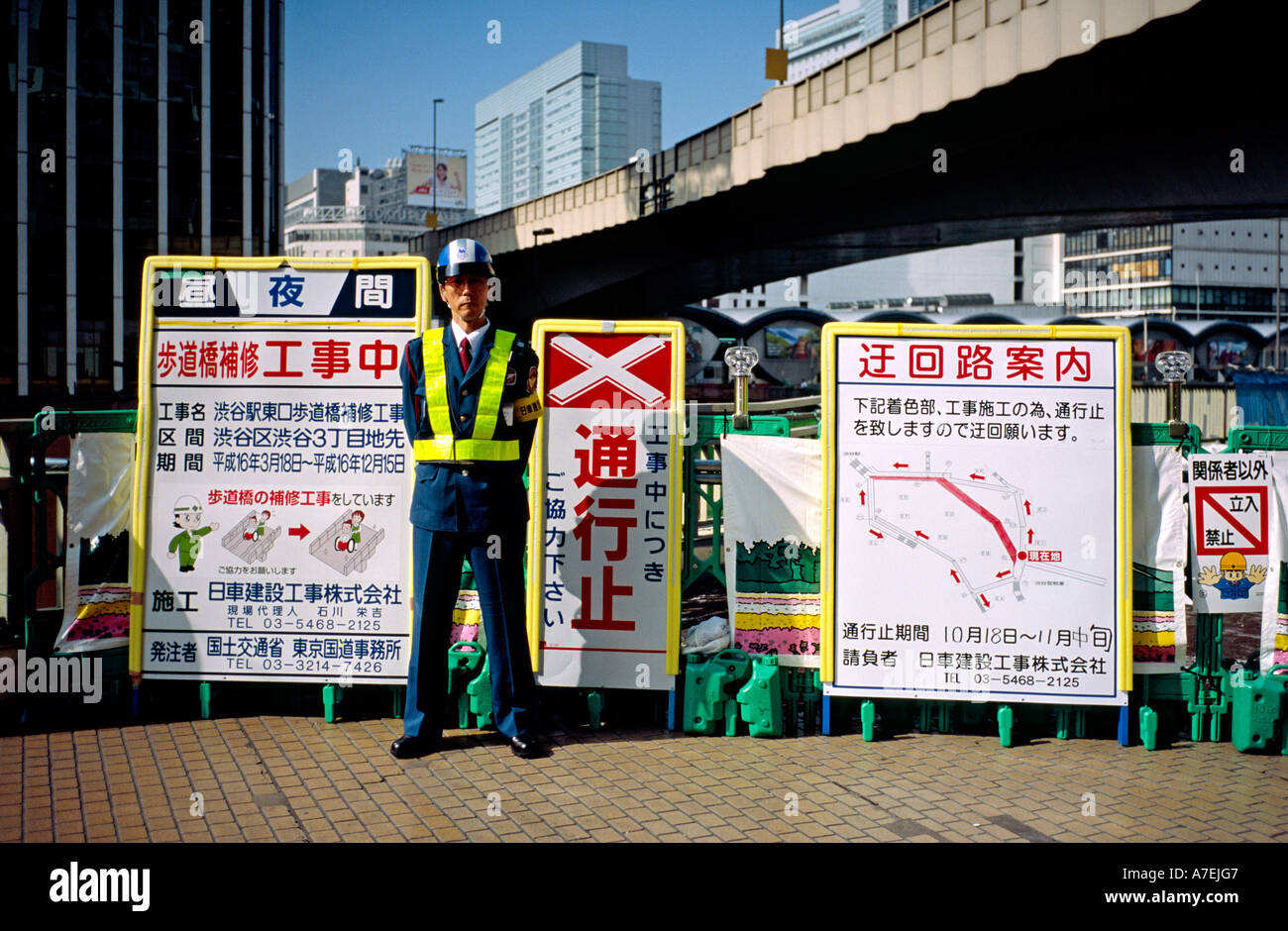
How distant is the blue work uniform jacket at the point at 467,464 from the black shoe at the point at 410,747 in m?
1.12

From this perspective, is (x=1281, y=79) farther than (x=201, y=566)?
Yes

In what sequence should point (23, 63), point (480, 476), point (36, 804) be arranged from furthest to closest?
1. point (23, 63)
2. point (480, 476)
3. point (36, 804)

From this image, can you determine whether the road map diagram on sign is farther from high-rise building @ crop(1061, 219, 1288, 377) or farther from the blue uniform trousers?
high-rise building @ crop(1061, 219, 1288, 377)

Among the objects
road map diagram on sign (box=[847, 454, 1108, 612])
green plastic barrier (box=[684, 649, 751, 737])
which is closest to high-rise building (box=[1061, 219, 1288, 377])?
road map diagram on sign (box=[847, 454, 1108, 612])

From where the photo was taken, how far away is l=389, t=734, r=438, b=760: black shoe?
261 inches

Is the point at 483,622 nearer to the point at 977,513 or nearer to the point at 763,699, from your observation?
the point at 763,699

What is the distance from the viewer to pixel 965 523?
709 centimetres

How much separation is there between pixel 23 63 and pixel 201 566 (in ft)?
189

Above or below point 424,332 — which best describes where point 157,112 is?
above

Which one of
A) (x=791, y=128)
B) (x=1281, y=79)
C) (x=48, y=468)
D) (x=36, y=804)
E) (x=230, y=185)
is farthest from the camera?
(x=230, y=185)

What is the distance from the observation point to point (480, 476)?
6.73 m

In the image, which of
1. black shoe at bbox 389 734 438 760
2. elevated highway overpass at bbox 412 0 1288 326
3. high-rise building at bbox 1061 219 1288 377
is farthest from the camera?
high-rise building at bbox 1061 219 1288 377

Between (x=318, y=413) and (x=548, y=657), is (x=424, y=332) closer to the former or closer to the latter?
(x=318, y=413)

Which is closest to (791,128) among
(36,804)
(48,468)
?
(48,468)
